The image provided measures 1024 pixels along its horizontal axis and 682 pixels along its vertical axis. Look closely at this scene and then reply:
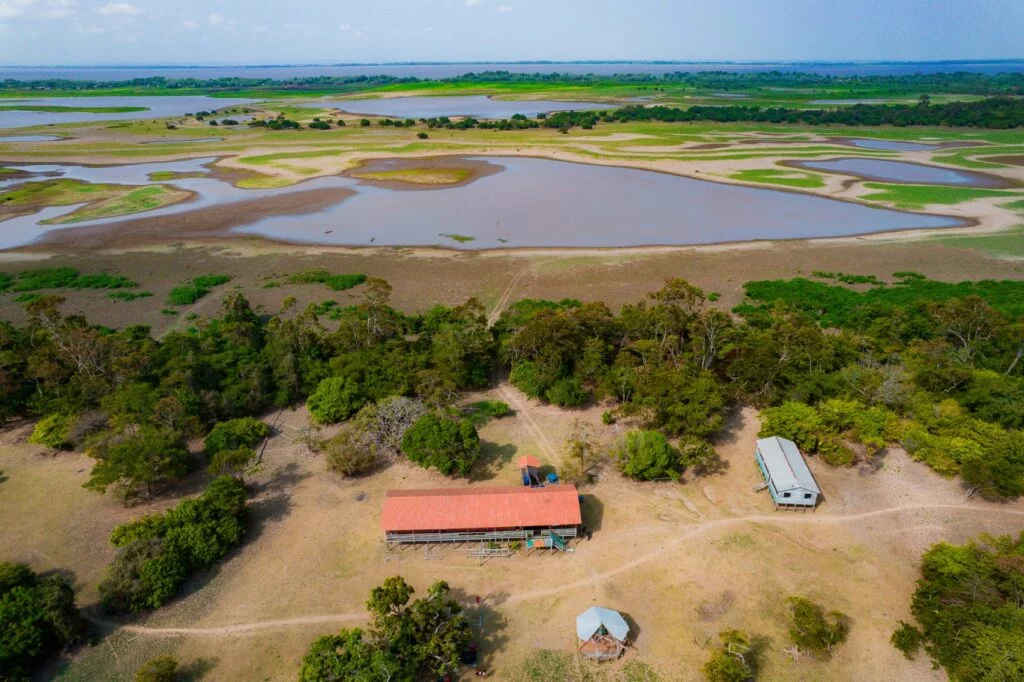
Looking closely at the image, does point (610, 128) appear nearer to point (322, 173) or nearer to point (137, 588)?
point (322, 173)

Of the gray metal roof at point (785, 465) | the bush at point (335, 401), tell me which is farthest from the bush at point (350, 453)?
the gray metal roof at point (785, 465)

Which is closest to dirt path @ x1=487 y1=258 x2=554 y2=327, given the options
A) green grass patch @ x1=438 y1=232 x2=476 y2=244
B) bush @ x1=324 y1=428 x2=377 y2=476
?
green grass patch @ x1=438 y1=232 x2=476 y2=244

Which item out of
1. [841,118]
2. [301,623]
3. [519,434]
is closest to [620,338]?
[519,434]

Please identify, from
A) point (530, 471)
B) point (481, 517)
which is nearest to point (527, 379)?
point (530, 471)

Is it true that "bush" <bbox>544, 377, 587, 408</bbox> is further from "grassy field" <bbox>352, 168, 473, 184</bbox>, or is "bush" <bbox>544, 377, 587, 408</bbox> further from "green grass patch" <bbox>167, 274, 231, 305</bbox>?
"grassy field" <bbox>352, 168, 473, 184</bbox>

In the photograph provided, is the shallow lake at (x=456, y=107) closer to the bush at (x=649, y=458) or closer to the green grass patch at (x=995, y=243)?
the green grass patch at (x=995, y=243)

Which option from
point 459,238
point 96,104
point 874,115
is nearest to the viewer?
point 459,238

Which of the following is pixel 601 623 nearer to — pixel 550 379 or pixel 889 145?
pixel 550 379
